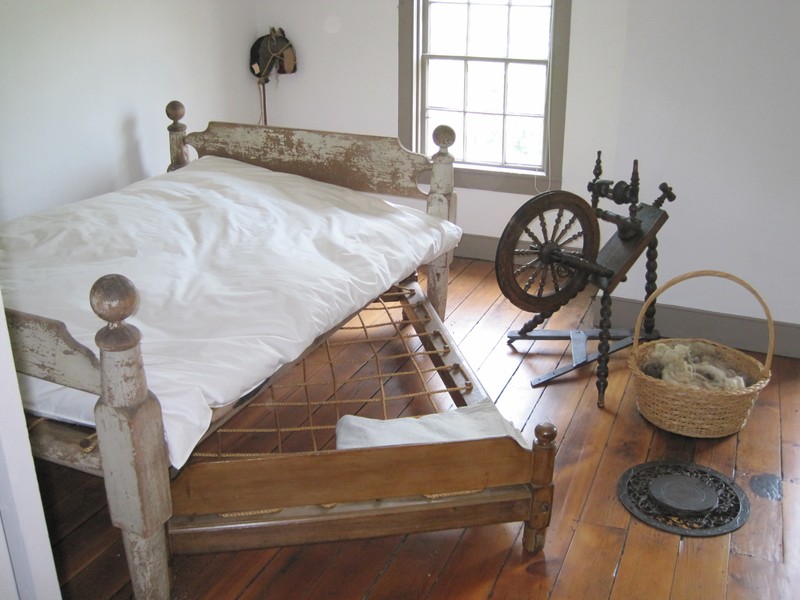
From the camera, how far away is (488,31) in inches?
185

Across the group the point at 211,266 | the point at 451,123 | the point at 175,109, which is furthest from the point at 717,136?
the point at 175,109

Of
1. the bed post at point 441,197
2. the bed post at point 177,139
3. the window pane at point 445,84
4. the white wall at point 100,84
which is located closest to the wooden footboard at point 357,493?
the bed post at point 441,197

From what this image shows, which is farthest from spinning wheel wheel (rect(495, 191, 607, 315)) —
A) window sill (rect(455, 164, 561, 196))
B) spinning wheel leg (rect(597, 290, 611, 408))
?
window sill (rect(455, 164, 561, 196))

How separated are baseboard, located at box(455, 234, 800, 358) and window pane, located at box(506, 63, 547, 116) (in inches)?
51.9

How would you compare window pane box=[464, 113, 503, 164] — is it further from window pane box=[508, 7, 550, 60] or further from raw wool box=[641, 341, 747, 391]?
raw wool box=[641, 341, 747, 391]

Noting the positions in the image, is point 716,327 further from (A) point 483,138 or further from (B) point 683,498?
(A) point 483,138

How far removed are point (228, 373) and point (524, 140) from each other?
3.09 meters

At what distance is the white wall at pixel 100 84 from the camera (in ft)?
11.8

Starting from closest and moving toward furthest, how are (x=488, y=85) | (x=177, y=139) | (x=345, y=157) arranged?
1. (x=345, y=157)
2. (x=177, y=139)
3. (x=488, y=85)

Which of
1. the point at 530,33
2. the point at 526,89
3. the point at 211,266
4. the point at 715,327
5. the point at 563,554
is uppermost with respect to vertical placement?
the point at 530,33

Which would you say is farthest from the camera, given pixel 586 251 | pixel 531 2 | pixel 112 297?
pixel 531 2

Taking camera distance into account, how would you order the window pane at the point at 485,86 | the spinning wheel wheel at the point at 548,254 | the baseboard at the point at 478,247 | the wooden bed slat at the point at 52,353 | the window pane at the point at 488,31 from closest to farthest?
the wooden bed slat at the point at 52,353, the spinning wheel wheel at the point at 548,254, the window pane at the point at 488,31, the window pane at the point at 485,86, the baseboard at the point at 478,247

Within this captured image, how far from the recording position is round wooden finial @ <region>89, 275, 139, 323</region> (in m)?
1.76

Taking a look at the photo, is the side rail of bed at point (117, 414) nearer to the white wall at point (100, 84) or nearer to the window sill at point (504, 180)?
the white wall at point (100, 84)
